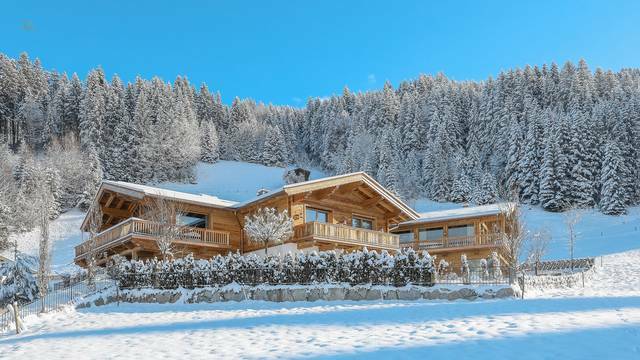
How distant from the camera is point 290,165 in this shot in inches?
3745

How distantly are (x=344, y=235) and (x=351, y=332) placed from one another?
1539 centimetres

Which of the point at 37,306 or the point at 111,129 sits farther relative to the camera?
the point at 111,129

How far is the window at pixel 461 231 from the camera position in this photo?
123 feet

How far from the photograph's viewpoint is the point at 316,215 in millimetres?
29344

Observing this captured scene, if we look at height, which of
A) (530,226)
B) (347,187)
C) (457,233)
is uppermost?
(347,187)

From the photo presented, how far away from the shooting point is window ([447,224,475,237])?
37.5m

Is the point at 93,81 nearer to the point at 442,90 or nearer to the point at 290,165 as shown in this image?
the point at 290,165

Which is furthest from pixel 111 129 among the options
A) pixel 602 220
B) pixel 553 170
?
pixel 602 220

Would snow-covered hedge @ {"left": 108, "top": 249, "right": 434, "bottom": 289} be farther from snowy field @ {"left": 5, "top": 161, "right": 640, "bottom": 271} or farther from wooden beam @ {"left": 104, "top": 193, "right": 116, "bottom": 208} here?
snowy field @ {"left": 5, "top": 161, "right": 640, "bottom": 271}

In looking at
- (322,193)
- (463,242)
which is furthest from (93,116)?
(463,242)

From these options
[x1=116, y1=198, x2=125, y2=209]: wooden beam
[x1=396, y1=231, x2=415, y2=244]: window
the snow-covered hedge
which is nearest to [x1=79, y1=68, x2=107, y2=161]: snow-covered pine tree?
[x1=116, y1=198, x2=125, y2=209]: wooden beam

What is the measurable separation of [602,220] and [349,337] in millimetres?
52261

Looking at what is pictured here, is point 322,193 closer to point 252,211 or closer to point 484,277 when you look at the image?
point 252,211

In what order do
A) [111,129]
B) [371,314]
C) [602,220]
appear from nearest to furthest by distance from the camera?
[371,314] → [602,220] → [111,129]
